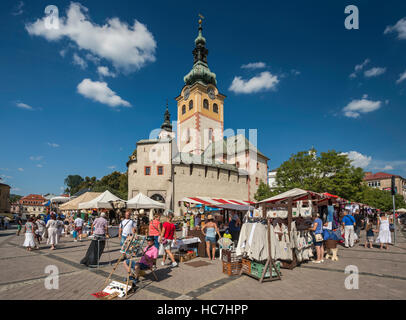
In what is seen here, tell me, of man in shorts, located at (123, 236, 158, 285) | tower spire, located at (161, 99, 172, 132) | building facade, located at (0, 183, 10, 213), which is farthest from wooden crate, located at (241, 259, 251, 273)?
building facade, located at (0, 183, 10, 213)

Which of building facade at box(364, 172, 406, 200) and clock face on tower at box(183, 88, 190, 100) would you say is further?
building facade at box(364, 172, 406, 200)

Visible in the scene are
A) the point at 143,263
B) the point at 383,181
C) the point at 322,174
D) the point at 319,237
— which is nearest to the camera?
the point at 143,263

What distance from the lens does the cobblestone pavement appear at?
535 cm

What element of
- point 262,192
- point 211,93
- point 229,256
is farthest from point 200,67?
point 229,256

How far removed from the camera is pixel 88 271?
24.8 feet

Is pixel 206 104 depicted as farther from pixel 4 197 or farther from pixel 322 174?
pixel 4 197

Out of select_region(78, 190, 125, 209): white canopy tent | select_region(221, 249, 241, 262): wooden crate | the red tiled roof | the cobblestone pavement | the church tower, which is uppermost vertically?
the church tower

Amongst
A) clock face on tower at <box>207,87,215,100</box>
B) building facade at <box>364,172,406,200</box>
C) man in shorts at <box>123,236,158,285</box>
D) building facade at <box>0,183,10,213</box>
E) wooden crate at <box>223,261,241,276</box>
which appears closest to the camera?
man in shorts at <box>123,236,158,285</box>

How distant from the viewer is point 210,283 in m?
6.33

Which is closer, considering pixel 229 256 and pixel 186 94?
pixel 229 256

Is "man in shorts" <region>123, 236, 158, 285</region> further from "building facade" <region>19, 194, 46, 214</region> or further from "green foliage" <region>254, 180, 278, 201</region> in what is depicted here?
"building facade" <region>19, 194, 46, 214</region>

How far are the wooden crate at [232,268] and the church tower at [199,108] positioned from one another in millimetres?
40794

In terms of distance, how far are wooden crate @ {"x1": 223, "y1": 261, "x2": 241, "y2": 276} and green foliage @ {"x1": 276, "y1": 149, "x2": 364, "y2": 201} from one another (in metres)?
24.4

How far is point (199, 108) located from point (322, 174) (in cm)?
2806
